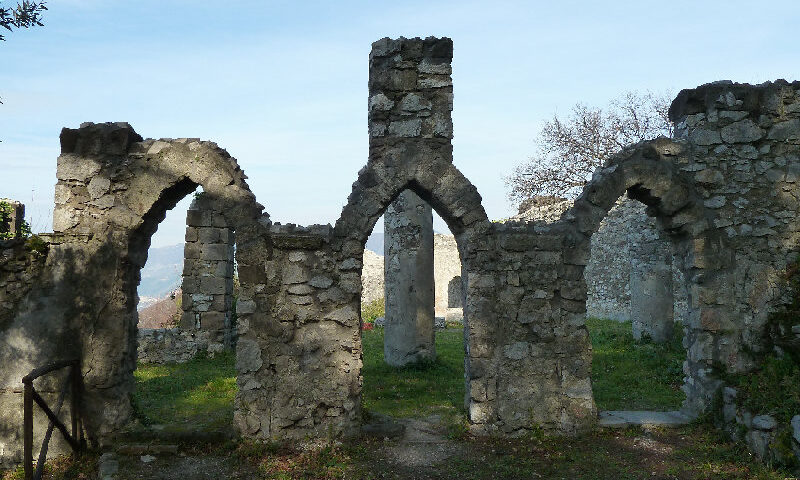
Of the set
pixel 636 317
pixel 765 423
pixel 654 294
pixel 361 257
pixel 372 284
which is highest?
pixel 372 284

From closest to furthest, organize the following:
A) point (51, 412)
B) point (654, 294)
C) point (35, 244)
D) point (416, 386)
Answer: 1. point (51, 412)
2. point (35, 244)
3. point (416, 386)
4. point (654, 294)

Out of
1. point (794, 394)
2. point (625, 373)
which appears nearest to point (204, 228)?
point (625, 373)

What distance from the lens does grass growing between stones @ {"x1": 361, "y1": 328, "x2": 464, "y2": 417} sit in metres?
7.98

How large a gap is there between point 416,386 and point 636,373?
391 cm

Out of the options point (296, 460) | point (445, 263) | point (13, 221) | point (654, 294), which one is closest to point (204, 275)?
point (13, 221)

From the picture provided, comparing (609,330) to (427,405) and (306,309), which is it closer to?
(427,405)

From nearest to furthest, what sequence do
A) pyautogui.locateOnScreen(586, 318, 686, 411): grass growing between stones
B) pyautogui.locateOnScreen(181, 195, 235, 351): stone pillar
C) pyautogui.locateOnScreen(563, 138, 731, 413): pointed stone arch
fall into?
pyautogui.locateOnScreen(563, 138, 731, 413): pointed stone arch
pyautogui.locateOnScreen(586, 318, 686, 411): grass growing between stones
pyautogui.locateOnScreen(181, 195, 235, 351): stone pillar

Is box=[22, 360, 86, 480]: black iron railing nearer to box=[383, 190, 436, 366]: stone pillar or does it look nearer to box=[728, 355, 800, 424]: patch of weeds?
box=[383, 190, 436, 366]: stone pillar

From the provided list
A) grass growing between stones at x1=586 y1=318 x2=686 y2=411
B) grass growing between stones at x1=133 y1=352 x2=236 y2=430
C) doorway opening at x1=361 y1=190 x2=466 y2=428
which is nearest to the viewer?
grass growing between stones at x1=133 y1=352 x2=236 y2=430

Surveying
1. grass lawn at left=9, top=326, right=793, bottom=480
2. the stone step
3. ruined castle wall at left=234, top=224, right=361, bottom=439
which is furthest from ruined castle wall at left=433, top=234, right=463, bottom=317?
ruined castle wall at left=234, top=224, right=361, bottom=439

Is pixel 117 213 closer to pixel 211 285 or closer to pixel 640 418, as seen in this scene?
pixel 211 285

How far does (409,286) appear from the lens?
35.7 feet

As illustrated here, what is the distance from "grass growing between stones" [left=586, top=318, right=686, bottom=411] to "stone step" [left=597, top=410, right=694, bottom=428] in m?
0.45

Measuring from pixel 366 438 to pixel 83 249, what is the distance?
148 inches
